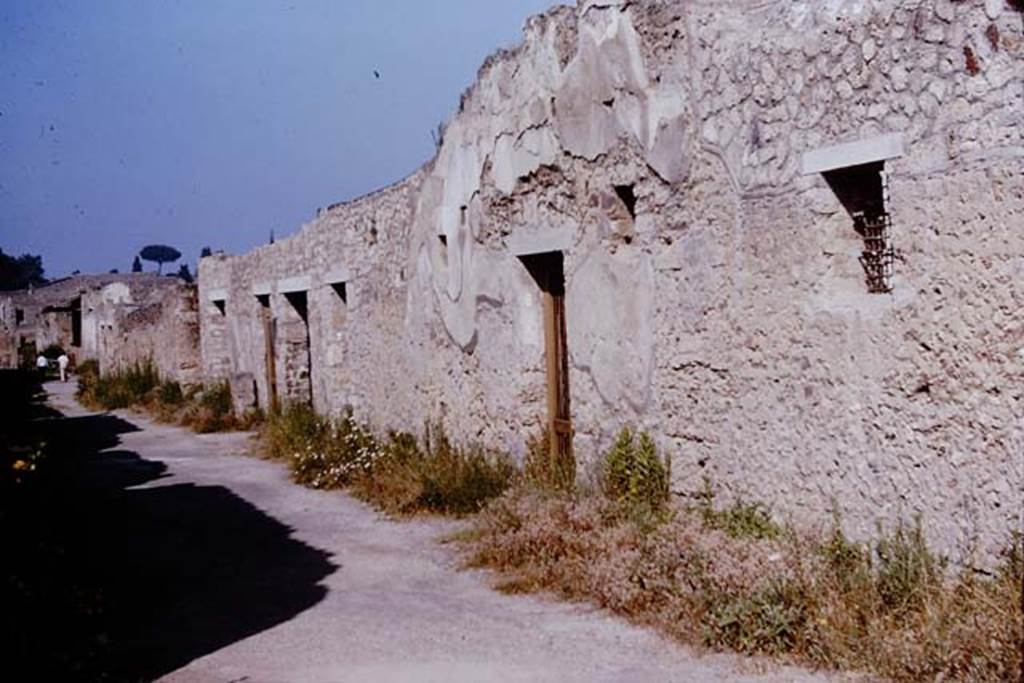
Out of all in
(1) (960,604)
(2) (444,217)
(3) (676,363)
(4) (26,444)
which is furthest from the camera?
(2) (444,217)

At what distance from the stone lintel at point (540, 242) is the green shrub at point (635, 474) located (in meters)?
1.50

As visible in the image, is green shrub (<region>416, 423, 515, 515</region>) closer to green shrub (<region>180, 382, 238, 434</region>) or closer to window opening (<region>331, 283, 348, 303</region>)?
window opening (<region>331, 283, 348, 303</region>)

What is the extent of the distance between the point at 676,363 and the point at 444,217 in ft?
12.3

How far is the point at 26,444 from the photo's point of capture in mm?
8312

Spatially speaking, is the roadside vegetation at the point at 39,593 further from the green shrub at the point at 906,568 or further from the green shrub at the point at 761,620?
the green shrub at the point at 906,568

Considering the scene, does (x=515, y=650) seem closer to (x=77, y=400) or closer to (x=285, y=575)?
(x=285, y=575)

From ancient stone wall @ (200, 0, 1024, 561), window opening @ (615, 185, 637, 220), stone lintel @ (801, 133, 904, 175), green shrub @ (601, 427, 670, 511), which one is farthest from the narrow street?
window opening @ (615, 185, 637, 220)

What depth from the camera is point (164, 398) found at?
18734 millimetres

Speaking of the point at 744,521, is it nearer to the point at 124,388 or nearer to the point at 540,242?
the point at 540,242

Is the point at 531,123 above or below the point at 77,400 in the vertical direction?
above

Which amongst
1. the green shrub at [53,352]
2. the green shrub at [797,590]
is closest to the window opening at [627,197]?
the green shrub at [797,590]

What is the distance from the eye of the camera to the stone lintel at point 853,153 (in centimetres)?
514

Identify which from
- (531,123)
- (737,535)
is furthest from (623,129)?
(737,535)

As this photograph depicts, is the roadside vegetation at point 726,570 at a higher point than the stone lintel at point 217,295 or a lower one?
lower
